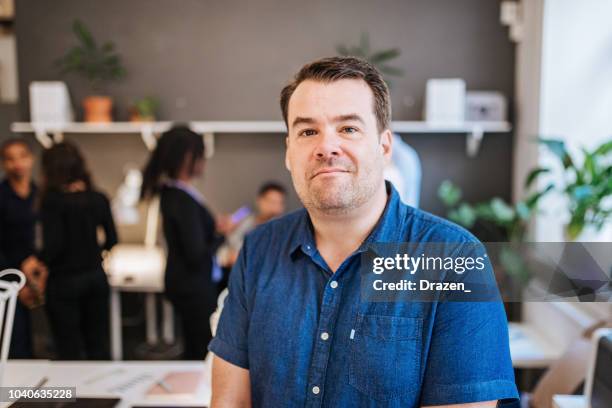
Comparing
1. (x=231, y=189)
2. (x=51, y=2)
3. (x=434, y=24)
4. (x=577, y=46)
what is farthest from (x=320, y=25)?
(x=51, y=2)

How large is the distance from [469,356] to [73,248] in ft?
7.36

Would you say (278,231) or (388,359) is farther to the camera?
(278,231)

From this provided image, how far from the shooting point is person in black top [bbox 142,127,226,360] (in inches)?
105

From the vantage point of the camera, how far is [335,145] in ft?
3.85

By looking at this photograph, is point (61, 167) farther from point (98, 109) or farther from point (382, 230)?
point (382, 230)

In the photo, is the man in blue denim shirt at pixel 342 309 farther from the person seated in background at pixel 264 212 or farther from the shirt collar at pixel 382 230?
the person seated in background at pixel 264 212

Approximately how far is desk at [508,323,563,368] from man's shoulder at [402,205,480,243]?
4.58 feet

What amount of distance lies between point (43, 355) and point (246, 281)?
3156mm

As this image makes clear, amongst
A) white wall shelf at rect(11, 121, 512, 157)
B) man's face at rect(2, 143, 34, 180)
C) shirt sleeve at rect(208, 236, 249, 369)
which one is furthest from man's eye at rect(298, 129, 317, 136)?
white wall shelf at rect(11, 121, 512, 157)

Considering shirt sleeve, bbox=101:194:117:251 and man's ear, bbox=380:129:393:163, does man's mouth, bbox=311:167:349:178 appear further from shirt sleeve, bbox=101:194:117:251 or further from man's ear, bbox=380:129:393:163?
shirt sleeve, bbox=101:194:117:251

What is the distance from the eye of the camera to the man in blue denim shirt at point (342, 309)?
112cm

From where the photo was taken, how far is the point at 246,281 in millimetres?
1324

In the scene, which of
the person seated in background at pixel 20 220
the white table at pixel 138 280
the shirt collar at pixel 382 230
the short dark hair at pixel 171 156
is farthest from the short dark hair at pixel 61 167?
the shirt collar at pixel 382 230

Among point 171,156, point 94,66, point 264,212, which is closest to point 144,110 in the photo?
point 94,66
